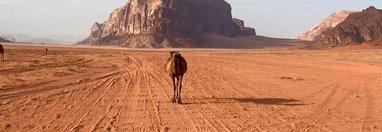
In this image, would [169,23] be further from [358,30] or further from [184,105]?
[184,105]

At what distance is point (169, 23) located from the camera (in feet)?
480

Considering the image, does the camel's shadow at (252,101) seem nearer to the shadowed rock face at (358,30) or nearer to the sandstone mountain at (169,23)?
the shadowed rock face at (358,30)

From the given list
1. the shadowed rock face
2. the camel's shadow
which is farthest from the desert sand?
the shadowed rock face

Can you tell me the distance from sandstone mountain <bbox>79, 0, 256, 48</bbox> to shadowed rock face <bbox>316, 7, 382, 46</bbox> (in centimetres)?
4145

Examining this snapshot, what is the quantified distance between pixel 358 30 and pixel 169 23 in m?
53.6

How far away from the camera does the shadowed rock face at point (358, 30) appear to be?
12512cm

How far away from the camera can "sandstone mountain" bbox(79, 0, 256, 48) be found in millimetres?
145125

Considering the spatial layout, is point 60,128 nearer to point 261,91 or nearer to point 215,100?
point 215,100

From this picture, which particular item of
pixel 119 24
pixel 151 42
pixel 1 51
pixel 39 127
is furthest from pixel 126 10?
pixel 39 127

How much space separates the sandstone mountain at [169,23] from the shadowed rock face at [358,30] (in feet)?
136

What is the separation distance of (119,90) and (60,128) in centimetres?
815

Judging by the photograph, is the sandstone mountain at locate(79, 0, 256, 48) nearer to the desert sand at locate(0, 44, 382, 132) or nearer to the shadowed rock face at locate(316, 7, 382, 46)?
the shadowed rock face at locate(316, 7, 382, 46)

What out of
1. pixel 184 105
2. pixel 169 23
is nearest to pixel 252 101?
pixel 184 105

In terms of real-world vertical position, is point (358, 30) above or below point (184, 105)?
above
